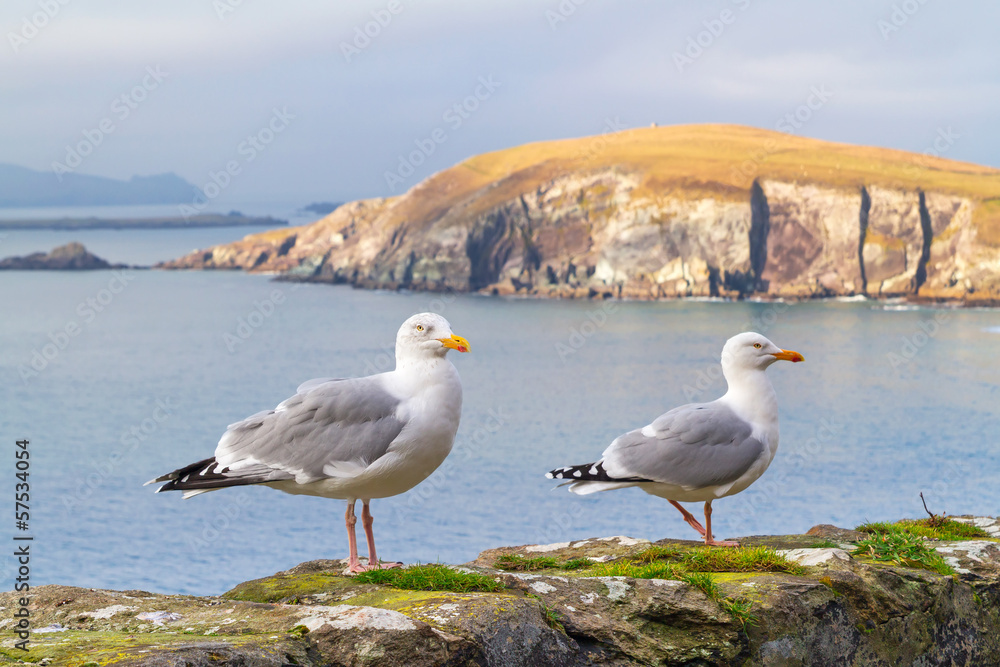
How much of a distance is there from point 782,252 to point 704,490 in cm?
18346

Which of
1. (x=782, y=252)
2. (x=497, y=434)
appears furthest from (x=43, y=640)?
(x=782, y=252)

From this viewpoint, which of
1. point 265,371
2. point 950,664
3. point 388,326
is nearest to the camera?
point 950,664

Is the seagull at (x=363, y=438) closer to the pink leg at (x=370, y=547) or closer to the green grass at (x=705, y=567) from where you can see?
the pink leg at (x=370, y=547)

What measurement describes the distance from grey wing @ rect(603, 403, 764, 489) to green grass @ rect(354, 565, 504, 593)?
11.4 feet

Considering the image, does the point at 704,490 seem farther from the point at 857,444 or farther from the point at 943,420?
the point at 943,420

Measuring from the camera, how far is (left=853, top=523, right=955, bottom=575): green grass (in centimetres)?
920

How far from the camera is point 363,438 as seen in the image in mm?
8570

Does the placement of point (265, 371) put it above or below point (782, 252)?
below

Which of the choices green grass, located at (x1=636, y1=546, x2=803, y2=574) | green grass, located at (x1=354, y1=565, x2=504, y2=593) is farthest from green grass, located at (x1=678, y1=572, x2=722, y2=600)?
green grass, located at (x1=354, y1=565, x2=504, y2=593)

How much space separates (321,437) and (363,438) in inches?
17.2

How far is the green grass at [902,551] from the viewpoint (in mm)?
9195

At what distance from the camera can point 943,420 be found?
9056cm

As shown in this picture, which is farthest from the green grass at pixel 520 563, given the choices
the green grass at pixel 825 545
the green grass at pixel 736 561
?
the green grass at pixel 825 545

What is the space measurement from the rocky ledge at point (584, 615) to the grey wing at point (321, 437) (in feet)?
3.06
